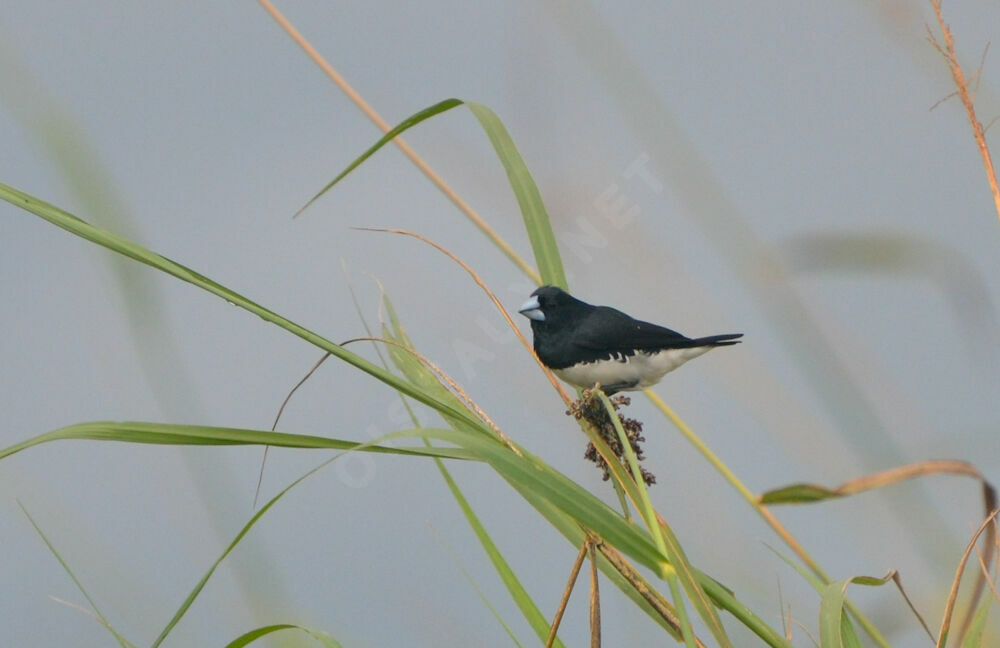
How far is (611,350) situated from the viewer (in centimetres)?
289

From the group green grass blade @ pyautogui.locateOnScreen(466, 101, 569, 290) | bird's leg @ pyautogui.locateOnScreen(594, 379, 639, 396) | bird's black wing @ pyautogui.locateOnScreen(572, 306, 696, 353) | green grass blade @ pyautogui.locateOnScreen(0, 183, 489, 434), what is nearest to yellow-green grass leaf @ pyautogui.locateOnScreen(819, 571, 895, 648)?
green grass blade @ pyautogui.locateOnScreen(0, 183, 489, 434)

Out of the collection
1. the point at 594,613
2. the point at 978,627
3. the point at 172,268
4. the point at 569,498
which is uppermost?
the point at 172,268

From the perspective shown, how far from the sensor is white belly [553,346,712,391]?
9.32 feet

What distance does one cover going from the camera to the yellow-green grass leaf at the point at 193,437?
3.94ft

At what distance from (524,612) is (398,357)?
555 mm

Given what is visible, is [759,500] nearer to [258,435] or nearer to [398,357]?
[258,435]

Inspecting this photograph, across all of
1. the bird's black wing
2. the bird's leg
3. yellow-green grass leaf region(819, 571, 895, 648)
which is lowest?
yellow-green grass leaf region(819, 571, 895, 648)

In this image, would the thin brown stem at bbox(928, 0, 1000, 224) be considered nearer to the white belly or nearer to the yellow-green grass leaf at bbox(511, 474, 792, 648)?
the yellow-green grass leaf at bbox(511, 474, 792, 648)

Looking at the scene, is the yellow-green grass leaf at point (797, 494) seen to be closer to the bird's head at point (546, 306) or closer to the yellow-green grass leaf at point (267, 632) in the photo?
the yellow-green grass leaf at point (267, 632)

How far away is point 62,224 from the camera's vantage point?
131 cm

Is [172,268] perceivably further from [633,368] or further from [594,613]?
[633,368]

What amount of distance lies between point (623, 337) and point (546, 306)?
26 cm

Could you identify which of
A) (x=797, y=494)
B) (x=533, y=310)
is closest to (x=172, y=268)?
(x=797, y=494)

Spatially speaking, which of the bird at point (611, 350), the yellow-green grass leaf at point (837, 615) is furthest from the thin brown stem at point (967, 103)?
the bird at point (611, 350)
